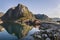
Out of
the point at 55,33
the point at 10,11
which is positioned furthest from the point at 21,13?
the point at 55,33

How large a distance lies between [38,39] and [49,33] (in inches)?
33.4

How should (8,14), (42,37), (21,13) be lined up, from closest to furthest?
(42,37) < (21,13) < (8,14)

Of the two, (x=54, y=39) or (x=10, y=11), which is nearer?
(x=54, y=39)

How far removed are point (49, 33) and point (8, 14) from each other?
327 ft

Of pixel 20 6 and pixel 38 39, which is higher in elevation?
pixel 20 6

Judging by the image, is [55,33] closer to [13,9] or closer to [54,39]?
[54,39]

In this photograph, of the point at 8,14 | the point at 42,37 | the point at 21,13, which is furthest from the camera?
the point at 8,14

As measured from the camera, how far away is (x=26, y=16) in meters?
102

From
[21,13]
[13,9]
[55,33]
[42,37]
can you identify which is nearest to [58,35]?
[55,33]

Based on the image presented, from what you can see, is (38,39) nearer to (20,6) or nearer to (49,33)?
(49,33)

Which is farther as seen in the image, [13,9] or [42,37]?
[13,9]

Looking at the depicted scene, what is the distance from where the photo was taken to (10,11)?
109 metres

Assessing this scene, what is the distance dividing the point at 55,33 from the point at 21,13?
3599 inches

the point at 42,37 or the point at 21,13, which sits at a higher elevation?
the point at 21,13
